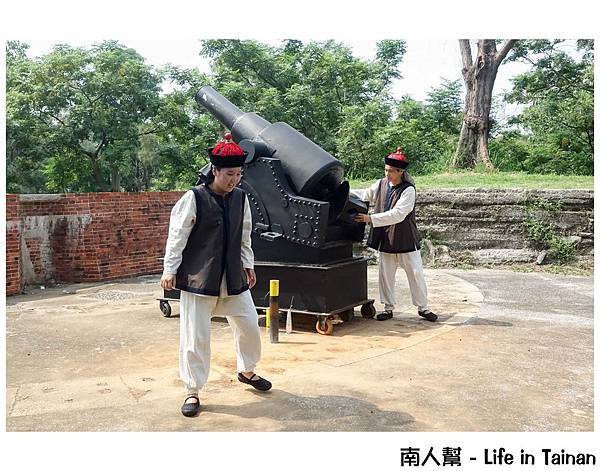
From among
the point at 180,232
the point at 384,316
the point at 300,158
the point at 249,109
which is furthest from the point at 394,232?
the point at 249,109

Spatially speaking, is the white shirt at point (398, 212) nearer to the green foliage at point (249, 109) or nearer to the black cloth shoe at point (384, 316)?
the black cloth shoe at point (384, 316)

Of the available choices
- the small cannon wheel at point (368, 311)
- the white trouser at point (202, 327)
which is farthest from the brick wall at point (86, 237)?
the white trouser at point (202, 327)

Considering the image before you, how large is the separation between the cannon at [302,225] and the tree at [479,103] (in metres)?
10.5

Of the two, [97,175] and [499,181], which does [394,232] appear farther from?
[97,175]

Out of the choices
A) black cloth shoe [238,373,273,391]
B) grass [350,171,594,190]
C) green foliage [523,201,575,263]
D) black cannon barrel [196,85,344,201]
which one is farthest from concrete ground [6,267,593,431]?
grass [350,171,594,190]

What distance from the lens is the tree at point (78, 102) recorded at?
1659cm

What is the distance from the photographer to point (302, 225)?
609 centimetres

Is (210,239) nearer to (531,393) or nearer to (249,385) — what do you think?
(249,385)

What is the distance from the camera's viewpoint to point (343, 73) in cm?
2170

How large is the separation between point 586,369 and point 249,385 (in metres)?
2.51

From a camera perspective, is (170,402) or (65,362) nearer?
(170,402)

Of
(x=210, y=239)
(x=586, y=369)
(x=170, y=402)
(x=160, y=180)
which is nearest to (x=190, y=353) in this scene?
(x=170, y=402)

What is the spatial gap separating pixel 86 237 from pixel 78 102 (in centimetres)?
823

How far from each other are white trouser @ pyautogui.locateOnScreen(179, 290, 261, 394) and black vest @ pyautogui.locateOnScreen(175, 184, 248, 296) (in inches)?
3.9
